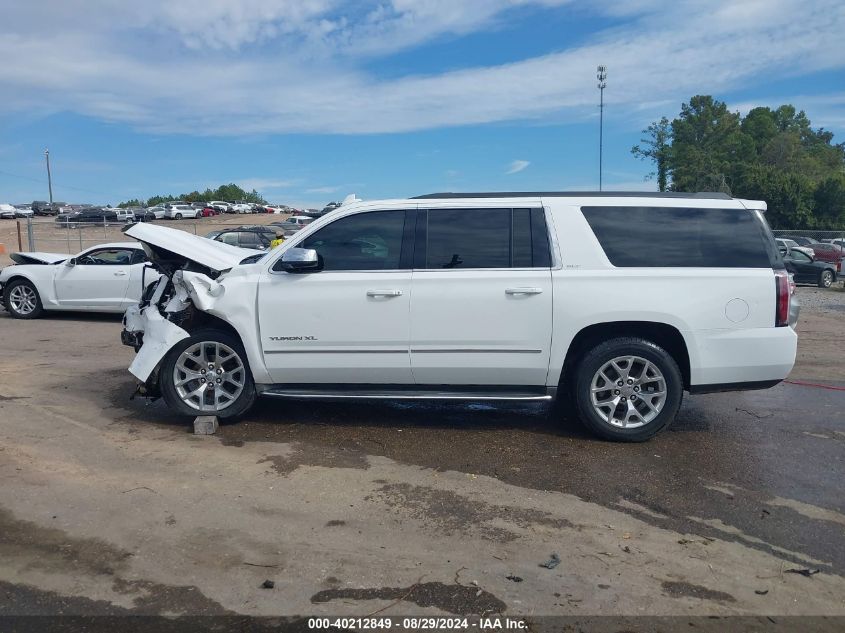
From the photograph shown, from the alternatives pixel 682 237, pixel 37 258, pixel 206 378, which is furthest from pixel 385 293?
pixel 37 258

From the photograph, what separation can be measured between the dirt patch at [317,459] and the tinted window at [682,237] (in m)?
2.52

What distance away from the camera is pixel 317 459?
5461 mm

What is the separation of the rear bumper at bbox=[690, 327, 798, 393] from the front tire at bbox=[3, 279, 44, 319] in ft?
38.6

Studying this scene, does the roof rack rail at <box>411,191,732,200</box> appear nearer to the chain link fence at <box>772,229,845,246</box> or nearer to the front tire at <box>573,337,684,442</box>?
the front tire at <box>573,337,684,442</box>

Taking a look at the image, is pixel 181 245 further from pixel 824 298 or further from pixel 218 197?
pixel 218 197

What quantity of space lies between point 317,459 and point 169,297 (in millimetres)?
2166

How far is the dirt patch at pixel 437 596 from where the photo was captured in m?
3.39

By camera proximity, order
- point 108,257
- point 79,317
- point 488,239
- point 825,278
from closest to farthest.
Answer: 1. point 488,239
2. point 108,257
3. point 79,317
4. point 825,278

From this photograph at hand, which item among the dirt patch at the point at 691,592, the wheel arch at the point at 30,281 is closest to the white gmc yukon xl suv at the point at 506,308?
the dirt patch at the point at 691,592

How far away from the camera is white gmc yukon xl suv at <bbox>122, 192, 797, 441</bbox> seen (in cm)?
567

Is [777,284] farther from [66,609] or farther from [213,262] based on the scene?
[66,609]

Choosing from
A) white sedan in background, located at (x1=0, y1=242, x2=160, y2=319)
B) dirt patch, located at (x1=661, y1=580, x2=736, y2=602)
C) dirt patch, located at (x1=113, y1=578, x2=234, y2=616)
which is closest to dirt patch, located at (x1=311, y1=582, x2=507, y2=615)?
dirt patch, located at (x1=113, y1=578, x2=234, y2=616)

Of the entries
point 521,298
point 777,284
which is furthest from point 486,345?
point 777,284

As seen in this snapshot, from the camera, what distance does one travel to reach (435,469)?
5.27m
